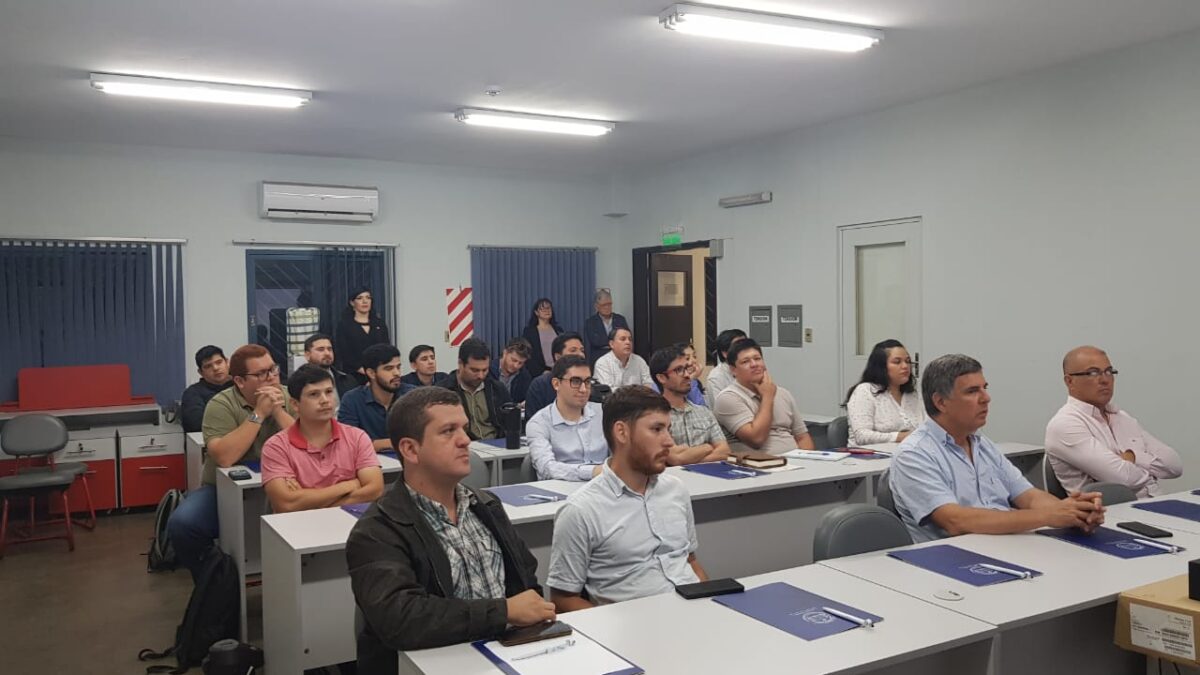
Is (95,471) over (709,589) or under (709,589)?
under

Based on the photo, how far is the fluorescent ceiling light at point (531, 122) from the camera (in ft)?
22.8

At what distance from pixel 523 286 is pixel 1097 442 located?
6.71 meters

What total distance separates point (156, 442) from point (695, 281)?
550 cm

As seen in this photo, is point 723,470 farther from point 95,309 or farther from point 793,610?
point 95,309

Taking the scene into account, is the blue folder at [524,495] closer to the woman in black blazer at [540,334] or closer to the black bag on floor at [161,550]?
the black bag on floor at [161,550]

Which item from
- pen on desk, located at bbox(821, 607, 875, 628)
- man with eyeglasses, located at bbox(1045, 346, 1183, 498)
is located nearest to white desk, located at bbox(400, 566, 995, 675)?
pen on desk, located at bbox(821, 607, 875, 628)

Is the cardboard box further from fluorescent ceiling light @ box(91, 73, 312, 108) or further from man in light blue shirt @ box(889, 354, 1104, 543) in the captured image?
fluorescent ceiling light @ box(91, 73, 312, 108)

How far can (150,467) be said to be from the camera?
7.38 m

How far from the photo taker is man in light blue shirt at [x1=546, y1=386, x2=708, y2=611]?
8.84ft

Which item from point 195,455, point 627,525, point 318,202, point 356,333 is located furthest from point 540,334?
point 627,525

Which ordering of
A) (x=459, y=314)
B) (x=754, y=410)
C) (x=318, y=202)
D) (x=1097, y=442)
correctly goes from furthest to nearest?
(x=459, y=314) < (x=318, y=202) < (x=754, y=410) < (x=1097, y=442)

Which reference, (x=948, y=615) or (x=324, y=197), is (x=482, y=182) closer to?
(x=324, y=197)

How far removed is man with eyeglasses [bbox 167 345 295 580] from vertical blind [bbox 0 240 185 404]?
3959 mm

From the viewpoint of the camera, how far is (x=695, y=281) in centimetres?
1001
